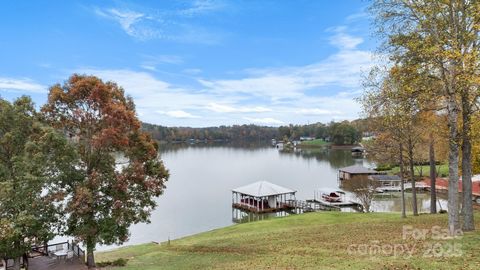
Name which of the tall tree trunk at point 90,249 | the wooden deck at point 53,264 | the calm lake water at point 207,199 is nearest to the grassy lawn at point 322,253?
the tall tree trunk at point 90,249

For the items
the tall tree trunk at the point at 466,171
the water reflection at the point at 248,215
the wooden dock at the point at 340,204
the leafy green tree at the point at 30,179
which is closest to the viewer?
the tall tree trunk at the point at 466,171

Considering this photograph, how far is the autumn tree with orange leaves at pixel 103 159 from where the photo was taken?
1448 centimetres

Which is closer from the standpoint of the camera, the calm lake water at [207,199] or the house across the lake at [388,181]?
the calm lake water at [207,199]

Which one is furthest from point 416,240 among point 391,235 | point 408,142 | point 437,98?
point 408,142

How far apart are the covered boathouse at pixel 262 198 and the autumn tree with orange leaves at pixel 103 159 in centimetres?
2663

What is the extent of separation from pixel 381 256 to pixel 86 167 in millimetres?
11969

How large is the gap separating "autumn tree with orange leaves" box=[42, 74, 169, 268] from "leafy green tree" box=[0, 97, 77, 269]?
66 centimetres

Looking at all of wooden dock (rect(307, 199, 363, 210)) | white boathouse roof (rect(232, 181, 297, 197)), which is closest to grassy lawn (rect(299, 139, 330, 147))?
wooden dock (rect(307, 199, 363, 210))

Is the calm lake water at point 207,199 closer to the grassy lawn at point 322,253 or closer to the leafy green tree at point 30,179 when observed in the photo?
the grassy lawn at point 322,253

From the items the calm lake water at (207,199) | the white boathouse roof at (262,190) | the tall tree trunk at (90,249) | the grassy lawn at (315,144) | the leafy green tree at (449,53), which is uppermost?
the leafy green tree at (449,53)

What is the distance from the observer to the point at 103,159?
50.6 feet

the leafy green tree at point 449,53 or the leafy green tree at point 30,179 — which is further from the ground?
the leafy green tree at point 449,53

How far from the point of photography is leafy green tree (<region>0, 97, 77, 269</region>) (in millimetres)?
14070

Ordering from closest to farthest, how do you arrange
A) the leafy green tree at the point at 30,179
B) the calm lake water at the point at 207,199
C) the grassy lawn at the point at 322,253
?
the grassy lawn at the point at 322,253 < the leafy green tree at the point at 30,179 < the calm lake water at the point at 207,199
